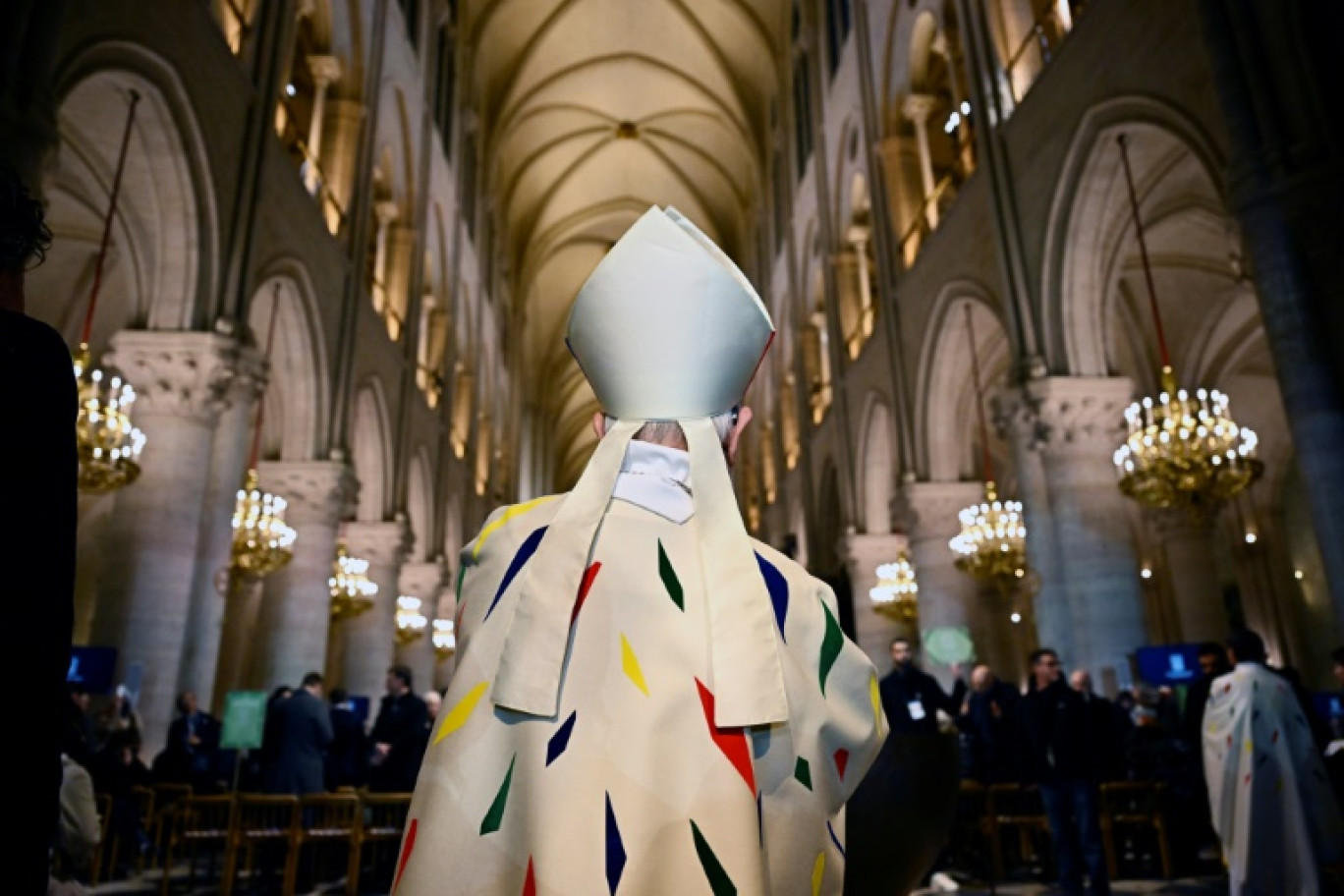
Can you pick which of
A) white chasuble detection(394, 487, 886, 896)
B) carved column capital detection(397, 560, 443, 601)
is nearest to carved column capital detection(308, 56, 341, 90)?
carved column capital detection(397, 560, 443, 601)

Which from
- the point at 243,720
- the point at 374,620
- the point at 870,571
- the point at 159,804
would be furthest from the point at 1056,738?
the point at 374,620

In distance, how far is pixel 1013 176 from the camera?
33.4 ft

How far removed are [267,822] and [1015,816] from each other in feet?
15.9

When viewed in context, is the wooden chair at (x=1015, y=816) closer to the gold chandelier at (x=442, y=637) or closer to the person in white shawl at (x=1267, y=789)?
the person in white shawl at (x=1267, y=789)

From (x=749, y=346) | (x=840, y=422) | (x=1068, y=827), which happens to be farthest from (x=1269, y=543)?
(x=749, y=346)

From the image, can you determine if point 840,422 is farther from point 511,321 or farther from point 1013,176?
point 511,321

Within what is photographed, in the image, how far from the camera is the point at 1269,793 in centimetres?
445

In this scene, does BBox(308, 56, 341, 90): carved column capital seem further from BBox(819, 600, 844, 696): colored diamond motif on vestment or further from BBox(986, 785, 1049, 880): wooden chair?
BBox(819, 600, 844, 696): colored diamond motif on vestment

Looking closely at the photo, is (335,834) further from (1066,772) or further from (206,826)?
(1066,772)

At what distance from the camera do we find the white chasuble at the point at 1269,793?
4.36 meters

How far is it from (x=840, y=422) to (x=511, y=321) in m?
14.7

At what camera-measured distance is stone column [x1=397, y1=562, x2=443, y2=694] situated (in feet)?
55.7

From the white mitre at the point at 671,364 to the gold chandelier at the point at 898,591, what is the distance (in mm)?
12967

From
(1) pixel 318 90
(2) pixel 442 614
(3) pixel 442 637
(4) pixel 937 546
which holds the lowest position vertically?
(3) pixel 442 637
